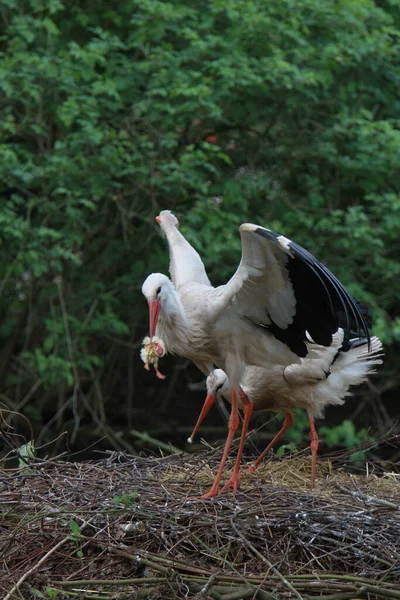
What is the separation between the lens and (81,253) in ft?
29.1

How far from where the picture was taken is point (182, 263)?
6.05 metres

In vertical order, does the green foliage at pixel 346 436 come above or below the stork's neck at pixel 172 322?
below

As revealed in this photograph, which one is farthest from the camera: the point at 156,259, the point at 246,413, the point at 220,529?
the point at 156,259

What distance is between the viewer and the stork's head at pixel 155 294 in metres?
5.20

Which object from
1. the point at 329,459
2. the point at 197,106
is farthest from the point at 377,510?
the point at 197,106

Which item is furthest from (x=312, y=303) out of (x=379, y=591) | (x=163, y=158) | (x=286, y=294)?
(x=163, y=158)

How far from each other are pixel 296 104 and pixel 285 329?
3.90 m

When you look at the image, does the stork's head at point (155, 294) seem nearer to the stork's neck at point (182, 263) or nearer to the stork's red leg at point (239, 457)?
the stork's neck at point (182, 263)

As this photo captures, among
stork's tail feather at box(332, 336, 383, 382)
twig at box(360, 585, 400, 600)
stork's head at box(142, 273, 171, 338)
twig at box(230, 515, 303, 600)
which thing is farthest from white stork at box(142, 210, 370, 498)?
twig at box(360, 585, 400, 600)

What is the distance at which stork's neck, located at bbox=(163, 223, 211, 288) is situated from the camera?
5.95m

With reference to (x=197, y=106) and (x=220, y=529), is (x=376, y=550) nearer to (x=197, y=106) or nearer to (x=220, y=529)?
(x=220, y=529)

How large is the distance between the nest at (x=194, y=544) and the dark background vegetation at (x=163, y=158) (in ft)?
12.0

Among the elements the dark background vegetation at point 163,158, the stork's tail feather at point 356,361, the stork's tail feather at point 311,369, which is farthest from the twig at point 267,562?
the dark background vegetation at point 163,158

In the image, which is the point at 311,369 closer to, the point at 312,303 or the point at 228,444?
the point at 228,444
